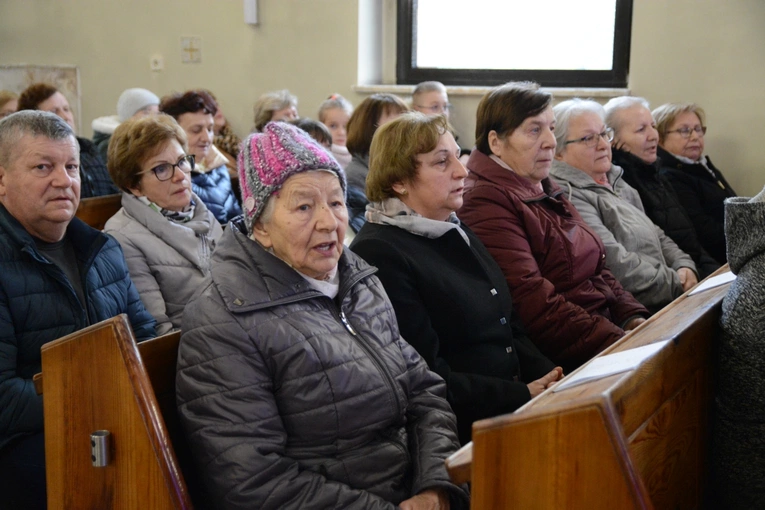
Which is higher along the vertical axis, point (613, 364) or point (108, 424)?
point (613, 364)

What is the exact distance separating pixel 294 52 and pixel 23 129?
3771 mm

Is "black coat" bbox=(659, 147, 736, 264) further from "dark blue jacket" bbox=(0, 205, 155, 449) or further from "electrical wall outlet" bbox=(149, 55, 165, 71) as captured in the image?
"electrical wall outlet" bbox=(149, 55, 165, 71)

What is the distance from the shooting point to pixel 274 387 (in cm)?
150

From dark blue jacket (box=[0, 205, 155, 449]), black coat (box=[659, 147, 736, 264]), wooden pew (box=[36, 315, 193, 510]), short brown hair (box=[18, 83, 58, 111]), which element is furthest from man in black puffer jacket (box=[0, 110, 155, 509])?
black coat (box=[659, 147, 736, 264])

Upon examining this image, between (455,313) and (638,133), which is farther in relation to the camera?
(638,133)

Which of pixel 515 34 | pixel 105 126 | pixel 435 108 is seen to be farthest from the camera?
pixel 515 34

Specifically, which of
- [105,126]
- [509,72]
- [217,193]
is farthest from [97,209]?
[509,72]

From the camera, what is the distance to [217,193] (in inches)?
138

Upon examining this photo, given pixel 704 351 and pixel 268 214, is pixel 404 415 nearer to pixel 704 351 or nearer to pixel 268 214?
pixel 268 214

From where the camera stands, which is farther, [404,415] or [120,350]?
[404,415]

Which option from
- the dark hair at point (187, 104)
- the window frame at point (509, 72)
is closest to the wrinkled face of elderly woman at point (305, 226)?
the dark hair at point (187, 104)

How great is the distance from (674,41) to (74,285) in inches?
154

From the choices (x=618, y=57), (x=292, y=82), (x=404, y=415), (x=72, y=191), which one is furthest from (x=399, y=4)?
(x=404, y=415)

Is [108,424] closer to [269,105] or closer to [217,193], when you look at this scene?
[217,193]
